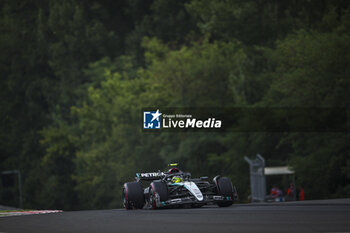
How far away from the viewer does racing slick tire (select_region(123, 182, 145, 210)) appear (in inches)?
870

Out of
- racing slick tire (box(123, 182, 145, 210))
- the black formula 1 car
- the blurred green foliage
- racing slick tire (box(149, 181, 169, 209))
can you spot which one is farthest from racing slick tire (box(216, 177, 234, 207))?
the blurred green foliage

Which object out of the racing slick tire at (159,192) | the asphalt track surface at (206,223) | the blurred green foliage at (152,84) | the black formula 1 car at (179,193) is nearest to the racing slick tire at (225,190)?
the black formula 1 car at (179,193)

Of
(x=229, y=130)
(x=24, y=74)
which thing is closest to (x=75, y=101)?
(x=24, y=74)

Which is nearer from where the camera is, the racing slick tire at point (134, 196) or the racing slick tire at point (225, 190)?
the racing slick tire at point (225, 190)

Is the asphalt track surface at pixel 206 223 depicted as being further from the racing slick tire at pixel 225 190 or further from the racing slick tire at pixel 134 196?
the racing slick tire at pixel 134 196

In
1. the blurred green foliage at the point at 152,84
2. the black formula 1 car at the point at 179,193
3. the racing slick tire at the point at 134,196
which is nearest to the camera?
the black formula 1 car at the point at 179,193

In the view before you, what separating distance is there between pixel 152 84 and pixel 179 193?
42350mm

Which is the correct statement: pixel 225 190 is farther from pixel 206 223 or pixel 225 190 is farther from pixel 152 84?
pixel 152 84

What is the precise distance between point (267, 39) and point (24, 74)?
3622 cm

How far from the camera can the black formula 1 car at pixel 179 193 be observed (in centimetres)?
2053

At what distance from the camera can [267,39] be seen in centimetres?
5734

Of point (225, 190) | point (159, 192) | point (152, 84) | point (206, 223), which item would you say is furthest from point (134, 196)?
point (152, 84)

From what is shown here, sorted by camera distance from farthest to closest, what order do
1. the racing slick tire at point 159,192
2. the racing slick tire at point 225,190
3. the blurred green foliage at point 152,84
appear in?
the blurred green foliage at point 152,84 < the racing slick tire at point 225,190 < the racing slick tire at point 159,192

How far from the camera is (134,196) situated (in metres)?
22.1
